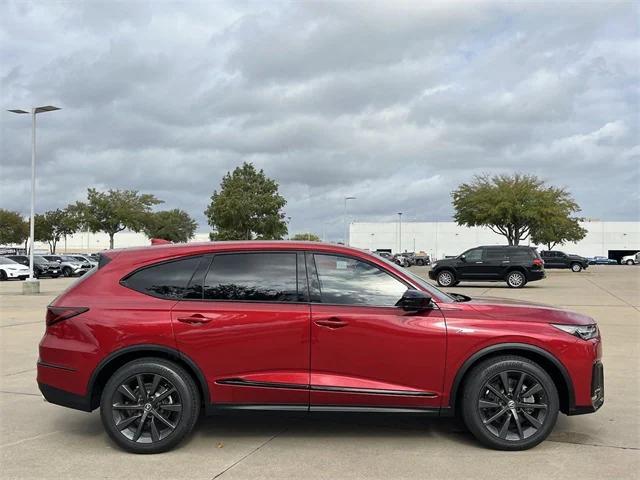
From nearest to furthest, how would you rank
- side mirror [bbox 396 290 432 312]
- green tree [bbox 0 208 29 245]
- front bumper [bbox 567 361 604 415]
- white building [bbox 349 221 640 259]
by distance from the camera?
1. side mirror [bbox 396 290 432 312]
2. front bumper [bbox 567 361 604 415]
3. green tree [bbox 0 208 29 245]
4. white building [bbox 349 221 640 259]

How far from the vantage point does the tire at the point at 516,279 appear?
26.2 metres

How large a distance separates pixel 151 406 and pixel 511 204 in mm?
46064

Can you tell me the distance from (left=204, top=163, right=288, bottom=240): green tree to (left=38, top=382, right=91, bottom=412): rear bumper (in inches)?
1846

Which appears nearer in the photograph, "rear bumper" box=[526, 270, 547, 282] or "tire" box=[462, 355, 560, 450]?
"tire" box=[462, 355, 560, 450]

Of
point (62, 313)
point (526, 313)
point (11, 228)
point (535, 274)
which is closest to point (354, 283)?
point (526, 313)

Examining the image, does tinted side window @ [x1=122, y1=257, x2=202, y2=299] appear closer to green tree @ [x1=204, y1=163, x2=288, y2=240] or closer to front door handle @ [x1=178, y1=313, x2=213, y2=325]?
front door handle @ [x1=178, y1=313, x2=213, y2=325]

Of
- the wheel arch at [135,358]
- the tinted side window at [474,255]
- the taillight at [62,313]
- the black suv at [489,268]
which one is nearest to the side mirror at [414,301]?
the wheel arch at [135,358]

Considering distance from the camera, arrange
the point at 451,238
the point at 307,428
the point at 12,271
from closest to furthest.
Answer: the point at 307,428 → the point at 12,271 → the point at 451,238

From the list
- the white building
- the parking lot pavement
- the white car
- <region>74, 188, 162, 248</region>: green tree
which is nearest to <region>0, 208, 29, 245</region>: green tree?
<region>74, 188, 162, 248</region>: green tree

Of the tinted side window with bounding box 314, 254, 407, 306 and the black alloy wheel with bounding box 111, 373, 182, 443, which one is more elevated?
the tinted side window with bounding box 314, 254, 407, 306

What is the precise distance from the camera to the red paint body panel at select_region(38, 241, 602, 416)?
4.73m

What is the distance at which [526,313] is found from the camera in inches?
196

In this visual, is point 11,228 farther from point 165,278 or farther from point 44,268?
point 165,278

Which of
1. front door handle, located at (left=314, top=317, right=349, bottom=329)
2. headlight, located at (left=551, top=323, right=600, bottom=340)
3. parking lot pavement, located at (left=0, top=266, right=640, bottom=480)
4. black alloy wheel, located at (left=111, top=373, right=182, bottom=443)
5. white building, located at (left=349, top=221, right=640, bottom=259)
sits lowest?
parking lot pavement, located at (left=0, top=266, right=640, bottom=480)
